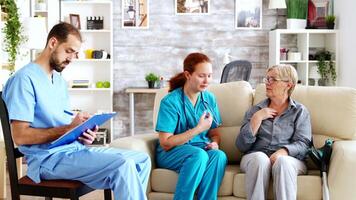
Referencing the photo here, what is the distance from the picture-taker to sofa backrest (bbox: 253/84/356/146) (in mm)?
3826

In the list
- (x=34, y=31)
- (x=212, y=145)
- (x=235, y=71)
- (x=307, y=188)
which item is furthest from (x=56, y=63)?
(x=235, y=71)

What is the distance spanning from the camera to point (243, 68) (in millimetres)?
6613

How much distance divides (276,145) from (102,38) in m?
4.31

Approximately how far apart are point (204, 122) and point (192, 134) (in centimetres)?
10

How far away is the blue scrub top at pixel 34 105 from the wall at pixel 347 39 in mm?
4359

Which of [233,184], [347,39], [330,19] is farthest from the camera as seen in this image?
[330,19]

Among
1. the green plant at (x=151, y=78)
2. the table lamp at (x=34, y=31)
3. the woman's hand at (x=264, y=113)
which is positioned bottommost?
the woman's hand at (x=264, y=113)

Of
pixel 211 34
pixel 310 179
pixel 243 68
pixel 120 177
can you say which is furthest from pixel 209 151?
pixel 211 34

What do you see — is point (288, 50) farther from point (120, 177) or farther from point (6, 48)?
point (120, 177)

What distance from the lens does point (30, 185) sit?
9.93 feet

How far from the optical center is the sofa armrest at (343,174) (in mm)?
3418

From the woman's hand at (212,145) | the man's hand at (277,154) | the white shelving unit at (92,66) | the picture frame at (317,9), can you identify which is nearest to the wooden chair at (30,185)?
the woman's hand at (212,145)

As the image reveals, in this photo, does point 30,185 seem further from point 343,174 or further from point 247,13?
point 247,13

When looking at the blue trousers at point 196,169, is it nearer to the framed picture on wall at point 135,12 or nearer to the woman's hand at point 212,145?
the woman's hand at point 212,145
